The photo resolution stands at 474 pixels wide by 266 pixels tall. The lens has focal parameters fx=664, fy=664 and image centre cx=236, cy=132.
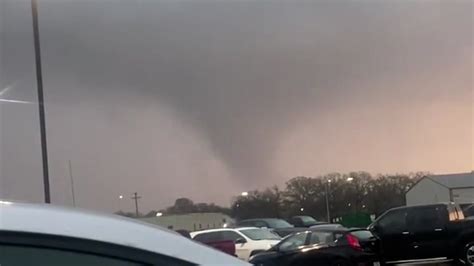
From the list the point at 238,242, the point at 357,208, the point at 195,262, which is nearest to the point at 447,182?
the point at 357,208

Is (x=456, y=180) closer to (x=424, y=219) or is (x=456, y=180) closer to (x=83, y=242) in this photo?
(x=424, y=219)

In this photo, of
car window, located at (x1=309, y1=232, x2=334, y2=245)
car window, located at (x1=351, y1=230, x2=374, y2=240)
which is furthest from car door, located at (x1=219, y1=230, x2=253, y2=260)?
car window, located at (x1=309, y1=232, x2=334, y2=245)

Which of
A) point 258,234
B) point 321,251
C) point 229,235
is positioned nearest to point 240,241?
point 229,235

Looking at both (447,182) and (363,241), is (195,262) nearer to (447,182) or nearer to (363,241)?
(363,241)

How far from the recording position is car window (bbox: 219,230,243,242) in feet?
69.1

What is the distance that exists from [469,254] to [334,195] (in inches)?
2819

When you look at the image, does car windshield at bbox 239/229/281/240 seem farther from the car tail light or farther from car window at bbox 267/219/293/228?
car window at bbox 267/219/293/228

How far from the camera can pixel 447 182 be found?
2808 inches

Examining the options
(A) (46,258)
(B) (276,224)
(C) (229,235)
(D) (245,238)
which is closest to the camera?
(A) (46,258)

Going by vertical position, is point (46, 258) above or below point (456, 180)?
below

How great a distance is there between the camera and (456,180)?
233ft

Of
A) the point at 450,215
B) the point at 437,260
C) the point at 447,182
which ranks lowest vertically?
the point at 437,260

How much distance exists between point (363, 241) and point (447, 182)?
192ft

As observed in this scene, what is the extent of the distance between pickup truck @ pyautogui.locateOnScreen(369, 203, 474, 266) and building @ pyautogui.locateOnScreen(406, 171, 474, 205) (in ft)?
155
